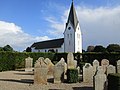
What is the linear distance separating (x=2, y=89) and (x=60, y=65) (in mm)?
4744

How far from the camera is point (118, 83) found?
35.2 ft

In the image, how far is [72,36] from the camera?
79.0 metres

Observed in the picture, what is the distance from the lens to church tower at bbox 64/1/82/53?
248 ft

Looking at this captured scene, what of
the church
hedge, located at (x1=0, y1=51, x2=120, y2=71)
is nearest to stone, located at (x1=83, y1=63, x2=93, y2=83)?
hedge, located at (x1=0, y1=51, x2=120, y2=71)

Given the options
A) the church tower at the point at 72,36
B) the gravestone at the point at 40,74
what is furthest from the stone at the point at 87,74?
the church tower at the point at 72,36

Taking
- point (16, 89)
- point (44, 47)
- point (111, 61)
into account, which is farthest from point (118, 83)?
point (44, 47)

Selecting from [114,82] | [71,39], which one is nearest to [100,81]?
[114,82]

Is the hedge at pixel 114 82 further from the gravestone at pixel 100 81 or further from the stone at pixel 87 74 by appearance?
the stone at pixel 87 74

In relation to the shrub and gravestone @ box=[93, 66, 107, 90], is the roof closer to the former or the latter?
the shrub

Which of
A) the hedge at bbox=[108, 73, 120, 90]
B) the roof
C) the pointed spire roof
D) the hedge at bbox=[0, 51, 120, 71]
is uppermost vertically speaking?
the pointed spire roof

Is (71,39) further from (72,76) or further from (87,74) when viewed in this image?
(72,76)

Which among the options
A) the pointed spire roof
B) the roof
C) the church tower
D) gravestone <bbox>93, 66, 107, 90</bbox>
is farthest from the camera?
the roof

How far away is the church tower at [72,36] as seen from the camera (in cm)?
7562

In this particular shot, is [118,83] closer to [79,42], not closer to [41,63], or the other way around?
[41,63]
